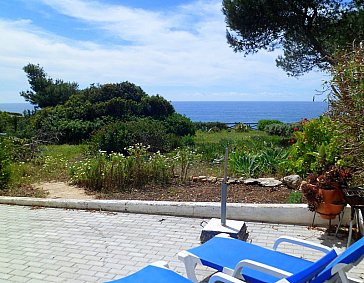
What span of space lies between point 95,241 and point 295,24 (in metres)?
13.6

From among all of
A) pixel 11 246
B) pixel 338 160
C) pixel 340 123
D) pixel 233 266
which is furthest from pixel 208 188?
pixel 233 266

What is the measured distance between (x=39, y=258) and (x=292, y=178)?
15.8 ft

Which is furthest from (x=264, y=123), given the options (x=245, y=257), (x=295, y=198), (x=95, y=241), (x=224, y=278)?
(x=224, y=278)

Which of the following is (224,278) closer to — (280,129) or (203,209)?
(203,209)

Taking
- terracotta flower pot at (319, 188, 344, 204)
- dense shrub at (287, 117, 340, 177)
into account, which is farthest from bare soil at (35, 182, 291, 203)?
terracotta flower pot at (319, 188, 344, 204)

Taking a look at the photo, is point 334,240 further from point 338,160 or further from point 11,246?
point 11,246

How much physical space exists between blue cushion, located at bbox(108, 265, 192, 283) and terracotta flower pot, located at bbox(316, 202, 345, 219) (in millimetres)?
2737

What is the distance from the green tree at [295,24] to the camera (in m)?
14.1

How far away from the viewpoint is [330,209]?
15.6 feet

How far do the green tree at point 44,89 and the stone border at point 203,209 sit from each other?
89.5 ft

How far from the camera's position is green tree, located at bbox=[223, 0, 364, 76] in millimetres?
14070

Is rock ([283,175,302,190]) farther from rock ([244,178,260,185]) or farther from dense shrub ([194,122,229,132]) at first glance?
dense shrub ([194,122,229,132])

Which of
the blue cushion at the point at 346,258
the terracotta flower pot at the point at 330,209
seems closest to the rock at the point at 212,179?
the terracotta flower pot at the point at 330,209

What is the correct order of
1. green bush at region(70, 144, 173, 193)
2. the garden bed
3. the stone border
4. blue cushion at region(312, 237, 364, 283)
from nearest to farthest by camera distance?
blue cushion at region(312, 237, 364, 283), the stone border, the garden bed, green bush at region(70, 144, 173, 193)
